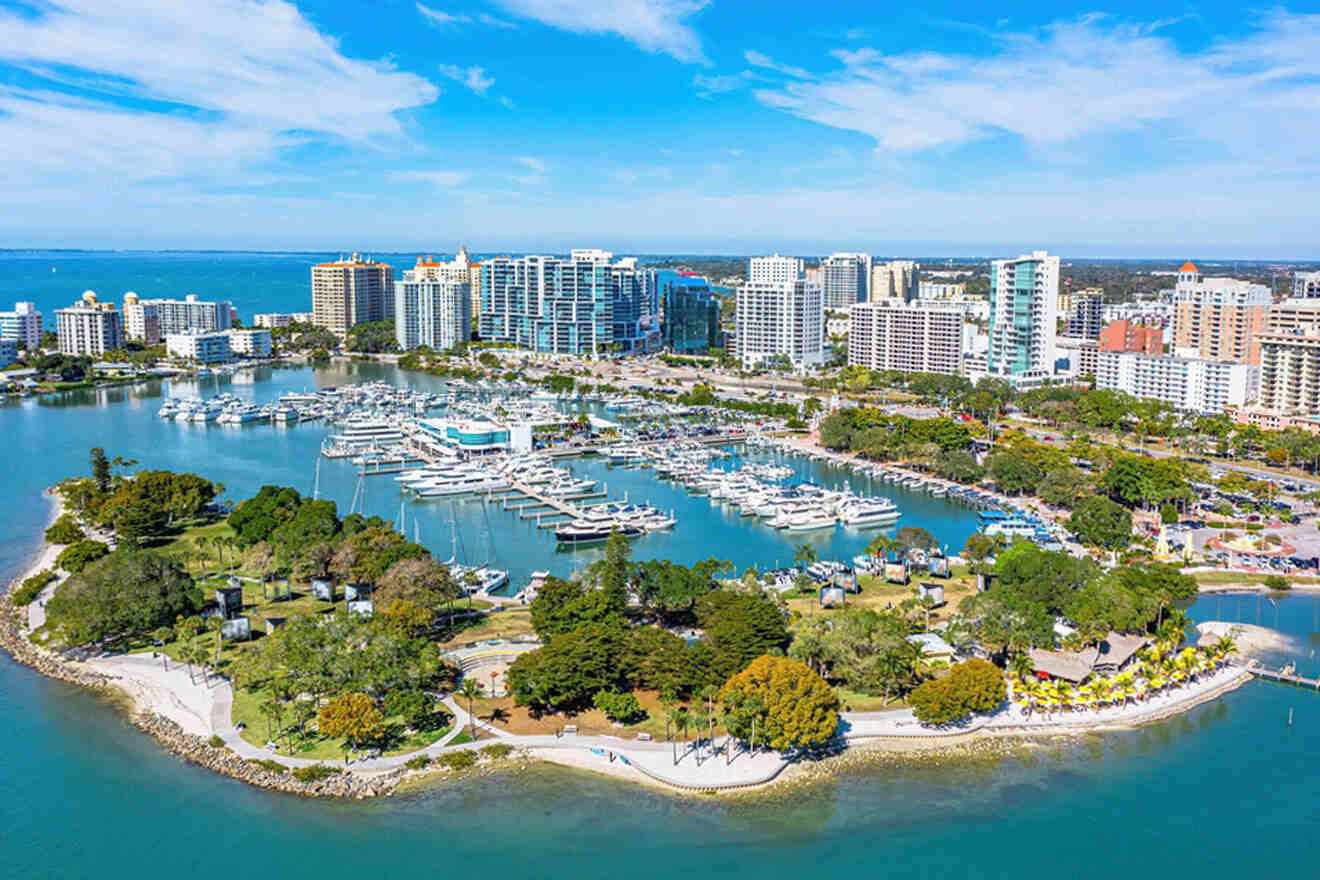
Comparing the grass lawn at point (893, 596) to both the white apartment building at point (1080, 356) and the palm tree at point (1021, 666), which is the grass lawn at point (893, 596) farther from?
the white apartment building at point (1080, 356)

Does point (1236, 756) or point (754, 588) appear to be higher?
point (754, 588)

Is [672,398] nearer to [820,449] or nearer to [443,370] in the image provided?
[820,449]

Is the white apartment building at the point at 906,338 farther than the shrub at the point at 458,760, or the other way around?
the white apartment building at the point at 906,338

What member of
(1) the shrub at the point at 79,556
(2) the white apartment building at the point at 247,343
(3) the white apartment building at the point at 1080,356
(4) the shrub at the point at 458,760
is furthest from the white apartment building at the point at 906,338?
(4) the shrub at the point at 458,760

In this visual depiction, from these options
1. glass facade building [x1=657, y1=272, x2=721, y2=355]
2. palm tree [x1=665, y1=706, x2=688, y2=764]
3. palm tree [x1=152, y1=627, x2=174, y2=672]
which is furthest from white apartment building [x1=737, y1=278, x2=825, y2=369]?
palm tree [x1=665, y1=706, x2=688, y2=764]

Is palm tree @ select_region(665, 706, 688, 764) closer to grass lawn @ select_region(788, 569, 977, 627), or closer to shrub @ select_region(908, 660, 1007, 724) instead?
shrub @ select_region(908, 660, 1007, 724)

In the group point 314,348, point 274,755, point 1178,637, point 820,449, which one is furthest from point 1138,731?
point 314,348
